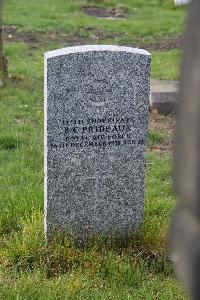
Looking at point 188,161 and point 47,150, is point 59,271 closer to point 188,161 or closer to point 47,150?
point 47,150

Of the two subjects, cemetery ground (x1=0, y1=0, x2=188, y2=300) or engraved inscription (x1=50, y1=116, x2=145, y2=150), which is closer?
cemetery ground (x1=0, y1=0, x2=188, y2=300)

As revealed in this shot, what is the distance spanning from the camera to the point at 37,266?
14.4ft

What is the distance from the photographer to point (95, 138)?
185 inches

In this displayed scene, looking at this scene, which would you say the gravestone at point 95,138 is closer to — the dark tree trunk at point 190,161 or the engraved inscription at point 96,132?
the engraved inscription at point 96,132

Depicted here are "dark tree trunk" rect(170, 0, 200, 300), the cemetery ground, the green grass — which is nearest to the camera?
"dark tree trunk" rect(170, 0, 200, 300)

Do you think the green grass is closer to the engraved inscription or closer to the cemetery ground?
the cemetery ground

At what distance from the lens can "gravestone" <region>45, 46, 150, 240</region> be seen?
14.9ft

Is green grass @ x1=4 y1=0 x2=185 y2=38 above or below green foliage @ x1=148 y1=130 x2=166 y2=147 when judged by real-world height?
above

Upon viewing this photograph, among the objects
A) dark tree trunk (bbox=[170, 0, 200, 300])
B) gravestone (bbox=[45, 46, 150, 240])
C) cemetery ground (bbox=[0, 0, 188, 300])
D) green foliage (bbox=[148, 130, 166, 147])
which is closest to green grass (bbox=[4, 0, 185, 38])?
cemetery ground (bbox=[0, 0, 188, 300])

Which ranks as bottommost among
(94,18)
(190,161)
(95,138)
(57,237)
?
(94,18)

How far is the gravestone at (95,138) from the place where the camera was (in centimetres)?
455

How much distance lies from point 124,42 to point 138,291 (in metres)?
10.8

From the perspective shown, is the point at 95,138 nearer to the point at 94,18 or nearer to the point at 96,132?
the point at 96,132

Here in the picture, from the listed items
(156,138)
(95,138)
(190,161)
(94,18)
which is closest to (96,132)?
(95,138)
